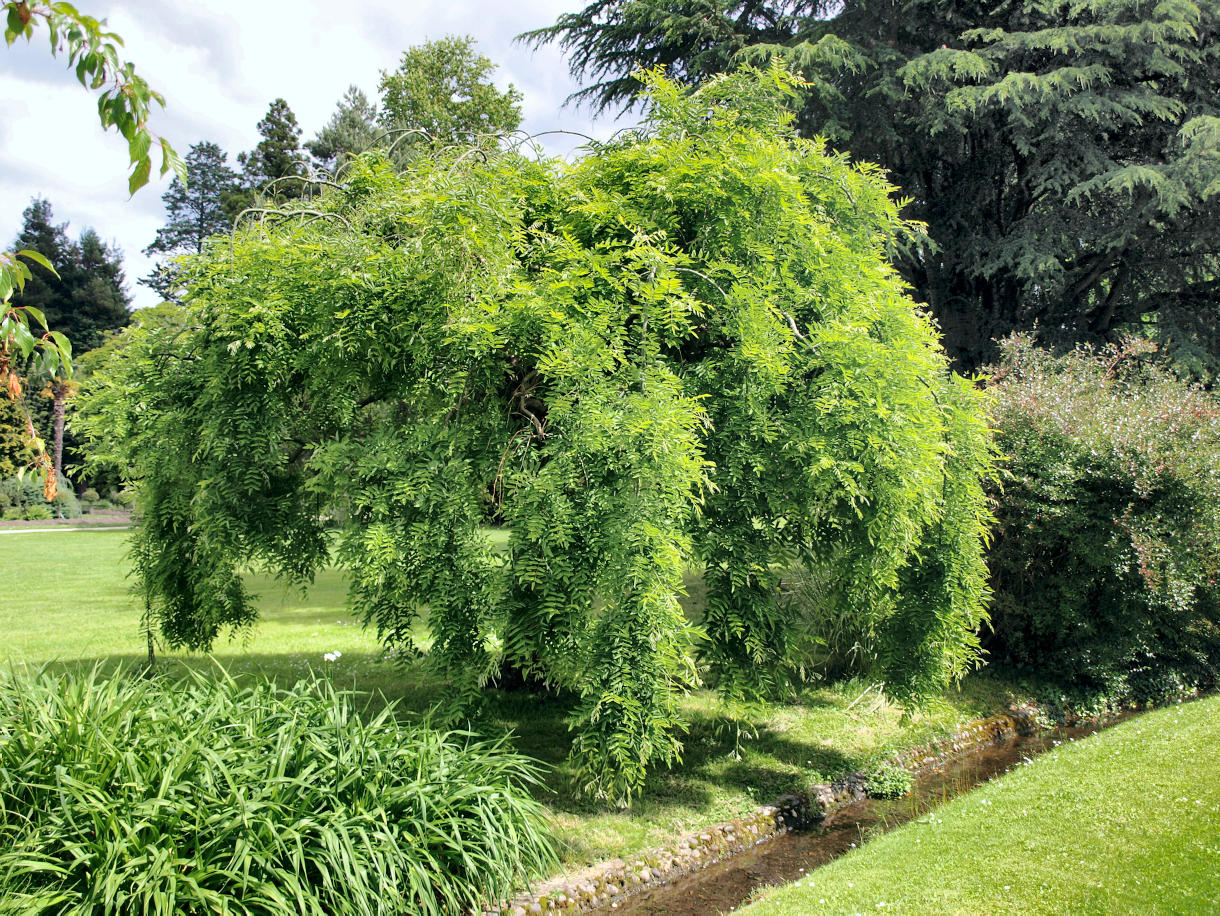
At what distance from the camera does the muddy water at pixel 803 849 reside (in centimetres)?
529

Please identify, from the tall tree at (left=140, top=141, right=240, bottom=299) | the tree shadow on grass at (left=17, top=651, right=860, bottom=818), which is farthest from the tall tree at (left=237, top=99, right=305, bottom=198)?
the tree shadow on grass at (left=17, top=651, right=860, bottom=818)

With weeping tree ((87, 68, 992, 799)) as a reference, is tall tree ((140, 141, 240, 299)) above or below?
above

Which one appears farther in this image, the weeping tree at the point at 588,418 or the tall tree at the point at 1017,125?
the tall tree at the point at 1017,125

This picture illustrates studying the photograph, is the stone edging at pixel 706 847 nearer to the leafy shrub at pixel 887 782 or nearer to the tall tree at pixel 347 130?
the leafy shrub at pixel 887 782

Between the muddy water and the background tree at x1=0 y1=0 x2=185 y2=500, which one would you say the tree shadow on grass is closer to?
the muddy water

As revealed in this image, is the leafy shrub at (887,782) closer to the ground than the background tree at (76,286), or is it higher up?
closer to the ground

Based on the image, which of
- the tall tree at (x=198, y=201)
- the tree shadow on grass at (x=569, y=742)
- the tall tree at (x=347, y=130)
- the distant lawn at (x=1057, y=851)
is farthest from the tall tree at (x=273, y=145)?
the distant lawn at (x=1057, y=851)

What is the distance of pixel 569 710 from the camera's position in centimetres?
812

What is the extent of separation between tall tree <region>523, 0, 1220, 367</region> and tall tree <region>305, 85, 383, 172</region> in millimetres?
21015

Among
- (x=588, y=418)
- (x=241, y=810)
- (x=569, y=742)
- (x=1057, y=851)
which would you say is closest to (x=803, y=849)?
(x=1057, y=851)

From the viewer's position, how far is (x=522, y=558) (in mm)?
5219

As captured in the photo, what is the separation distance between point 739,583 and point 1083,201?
45.9ft

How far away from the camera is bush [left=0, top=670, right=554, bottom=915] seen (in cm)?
378

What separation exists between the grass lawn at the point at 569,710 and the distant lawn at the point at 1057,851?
118cm
